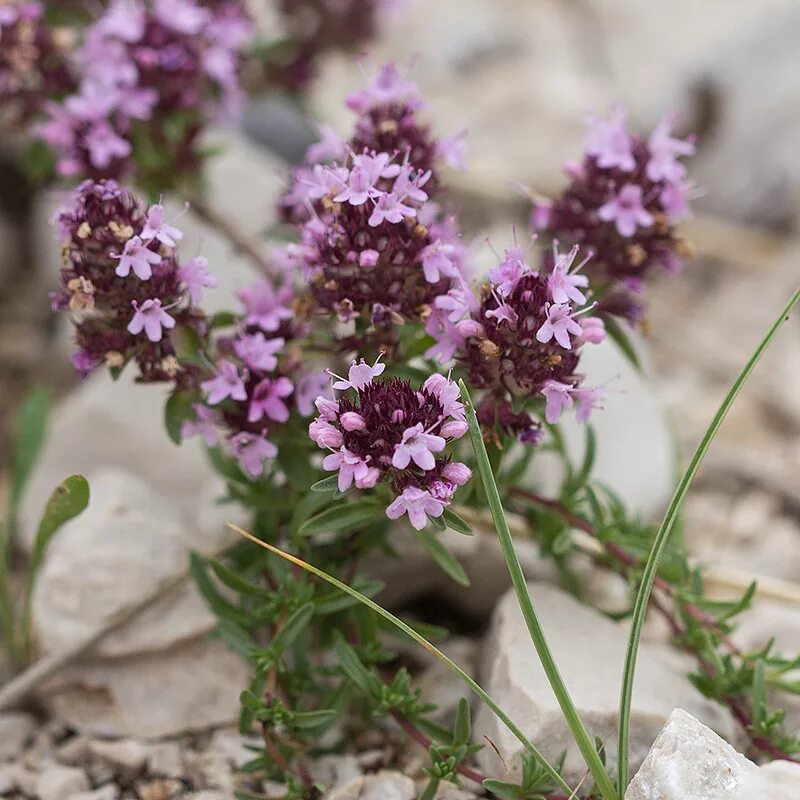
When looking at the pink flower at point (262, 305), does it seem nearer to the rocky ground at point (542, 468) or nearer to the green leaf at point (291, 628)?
the green leaf at point (291, 628)

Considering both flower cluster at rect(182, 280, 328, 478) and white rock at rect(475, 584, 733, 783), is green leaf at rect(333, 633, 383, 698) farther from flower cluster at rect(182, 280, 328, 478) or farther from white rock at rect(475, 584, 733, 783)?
flower cluster at rect(182, 280, 328, 478)

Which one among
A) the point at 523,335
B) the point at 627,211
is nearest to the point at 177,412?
the point at 523,335

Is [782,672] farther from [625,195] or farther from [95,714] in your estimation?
[95,714]

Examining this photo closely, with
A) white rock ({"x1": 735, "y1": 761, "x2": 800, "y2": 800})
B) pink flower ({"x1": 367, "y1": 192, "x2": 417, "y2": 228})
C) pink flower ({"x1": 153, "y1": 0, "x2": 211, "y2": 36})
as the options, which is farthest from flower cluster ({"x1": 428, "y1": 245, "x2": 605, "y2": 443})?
pink flower ({"x1": 153, "y1": 0, "x2": 211, "y2": 36})

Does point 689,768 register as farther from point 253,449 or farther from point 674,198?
point 674,198

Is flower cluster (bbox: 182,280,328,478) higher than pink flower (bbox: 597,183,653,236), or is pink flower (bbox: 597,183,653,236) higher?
pink flower (bbox: 597,183,653,236)

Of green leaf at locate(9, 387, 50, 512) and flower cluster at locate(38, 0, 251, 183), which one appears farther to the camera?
green leaf at locate(9, 387, 50, 512)
